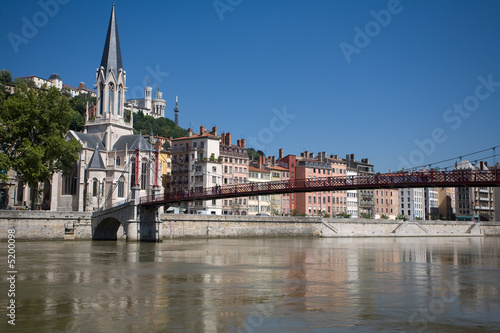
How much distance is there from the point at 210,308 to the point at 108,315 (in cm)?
248

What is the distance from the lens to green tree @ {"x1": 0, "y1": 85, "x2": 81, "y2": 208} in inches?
1545

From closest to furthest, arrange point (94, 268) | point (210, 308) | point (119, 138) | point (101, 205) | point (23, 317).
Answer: point (23, 317) → point (210, 308) → point (94, 268) → point (101, 205) → point (119, 138)

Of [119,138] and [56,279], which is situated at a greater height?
[119,138]

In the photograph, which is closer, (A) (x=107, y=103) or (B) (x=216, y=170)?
(A) (x=107, y=103)

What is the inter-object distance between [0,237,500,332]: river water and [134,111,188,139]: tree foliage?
111294mm

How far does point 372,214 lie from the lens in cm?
9419

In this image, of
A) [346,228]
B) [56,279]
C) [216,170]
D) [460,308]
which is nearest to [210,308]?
[460,308]

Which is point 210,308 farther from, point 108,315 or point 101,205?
point 101,205

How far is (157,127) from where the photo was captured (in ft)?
472

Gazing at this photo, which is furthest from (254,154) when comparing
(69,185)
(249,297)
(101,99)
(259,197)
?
(249,297)

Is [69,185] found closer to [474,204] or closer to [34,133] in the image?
[34,133]

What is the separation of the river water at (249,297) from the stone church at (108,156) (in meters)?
29.5

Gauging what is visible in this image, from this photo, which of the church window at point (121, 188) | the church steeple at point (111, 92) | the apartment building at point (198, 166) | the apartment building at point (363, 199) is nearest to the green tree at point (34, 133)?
the church window at point (121, 188)

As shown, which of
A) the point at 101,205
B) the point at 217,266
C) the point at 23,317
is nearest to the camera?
the point at 23,317
